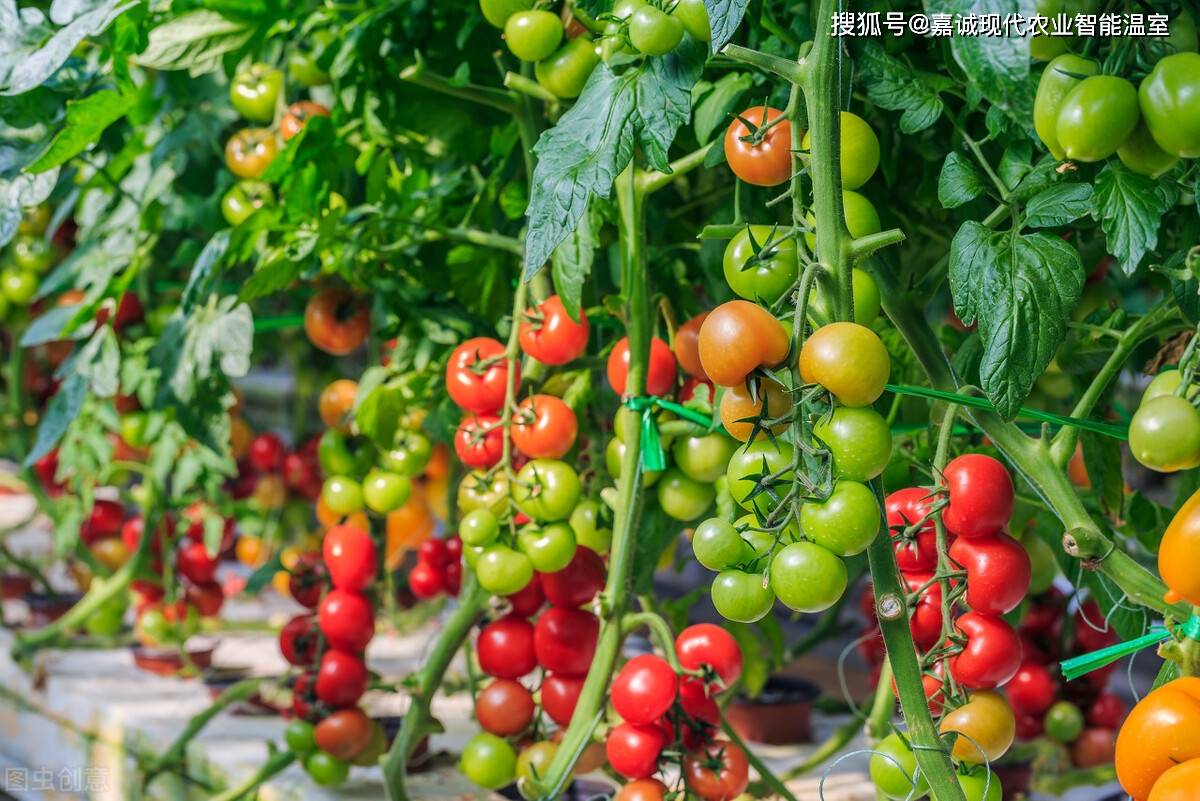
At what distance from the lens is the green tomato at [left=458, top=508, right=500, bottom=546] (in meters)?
0.67

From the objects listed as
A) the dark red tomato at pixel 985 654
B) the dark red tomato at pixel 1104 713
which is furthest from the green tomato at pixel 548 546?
the dark red tomato at pixel 1104 713

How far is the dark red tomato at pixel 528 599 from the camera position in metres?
0.75

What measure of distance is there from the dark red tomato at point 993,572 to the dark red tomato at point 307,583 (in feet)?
1.84

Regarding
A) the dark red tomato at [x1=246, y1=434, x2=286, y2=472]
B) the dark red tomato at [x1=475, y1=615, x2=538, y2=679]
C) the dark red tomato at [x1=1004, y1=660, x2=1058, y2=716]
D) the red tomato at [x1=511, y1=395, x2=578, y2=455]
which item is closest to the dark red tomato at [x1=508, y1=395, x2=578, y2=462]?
the red tomato at [x1=511, y1=395, x2=578, y2=455]

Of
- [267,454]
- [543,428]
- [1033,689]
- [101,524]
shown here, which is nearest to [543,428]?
[543,428]

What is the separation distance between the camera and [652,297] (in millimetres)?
692

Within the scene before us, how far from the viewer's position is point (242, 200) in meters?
0.91

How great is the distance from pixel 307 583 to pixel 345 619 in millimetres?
87

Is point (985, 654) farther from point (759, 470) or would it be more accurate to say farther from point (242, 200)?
point (242, 200)

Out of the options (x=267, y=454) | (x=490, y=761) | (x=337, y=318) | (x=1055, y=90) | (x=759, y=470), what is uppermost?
(x=1055, y=90)

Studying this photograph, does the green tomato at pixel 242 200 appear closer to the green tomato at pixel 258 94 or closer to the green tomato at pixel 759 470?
the green tomato at pixel 258 94

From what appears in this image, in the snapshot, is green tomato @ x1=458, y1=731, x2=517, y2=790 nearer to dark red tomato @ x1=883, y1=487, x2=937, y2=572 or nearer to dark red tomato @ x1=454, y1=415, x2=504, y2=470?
dark red tomato @ x1=454, y1=415, x2=504, y2=470

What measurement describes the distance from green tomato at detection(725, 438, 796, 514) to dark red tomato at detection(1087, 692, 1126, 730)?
0.61 m

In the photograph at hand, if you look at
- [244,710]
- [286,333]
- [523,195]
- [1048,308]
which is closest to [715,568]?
[1048,308]
